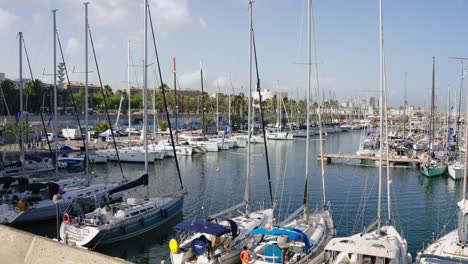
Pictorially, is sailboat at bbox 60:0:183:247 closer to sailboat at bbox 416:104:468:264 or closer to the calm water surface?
the calm water surface

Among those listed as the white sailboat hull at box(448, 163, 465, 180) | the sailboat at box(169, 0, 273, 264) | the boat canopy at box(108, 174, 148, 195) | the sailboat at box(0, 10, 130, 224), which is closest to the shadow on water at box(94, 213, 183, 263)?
the sailboat at box(0, 10, 130, 224)

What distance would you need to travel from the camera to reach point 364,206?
31406 mm

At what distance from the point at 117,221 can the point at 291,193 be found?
57.6 ft

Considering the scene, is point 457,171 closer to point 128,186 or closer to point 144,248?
point 128,186

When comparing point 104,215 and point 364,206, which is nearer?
point 104,215

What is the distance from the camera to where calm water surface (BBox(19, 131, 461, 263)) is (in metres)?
25.0

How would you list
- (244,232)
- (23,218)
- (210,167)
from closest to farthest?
(244,232), (23,218), (210,167)

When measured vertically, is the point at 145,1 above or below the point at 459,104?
above

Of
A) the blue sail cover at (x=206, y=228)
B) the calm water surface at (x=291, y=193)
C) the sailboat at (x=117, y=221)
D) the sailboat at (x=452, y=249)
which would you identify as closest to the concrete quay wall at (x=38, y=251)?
the blue sail cover at (x=206, y=228)

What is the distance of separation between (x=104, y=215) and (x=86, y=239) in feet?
6.79

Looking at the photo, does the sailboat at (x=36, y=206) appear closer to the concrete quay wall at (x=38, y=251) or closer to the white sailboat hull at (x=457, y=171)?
the concrete quay wall at (x=38, y=251)

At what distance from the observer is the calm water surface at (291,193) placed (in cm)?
2497

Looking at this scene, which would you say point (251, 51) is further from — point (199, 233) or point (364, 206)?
point (364, 206)

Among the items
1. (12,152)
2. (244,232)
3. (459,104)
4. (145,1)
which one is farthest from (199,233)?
(459,104)
